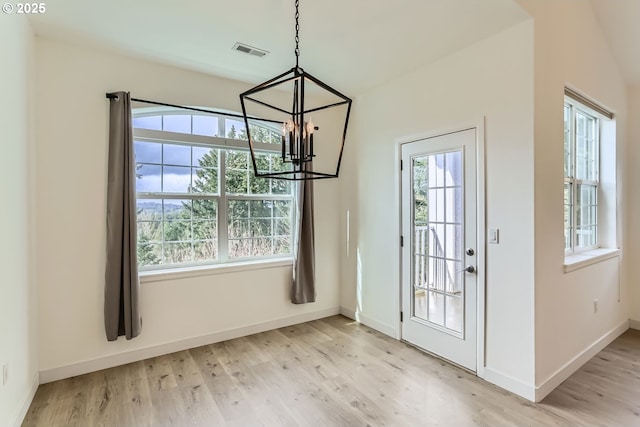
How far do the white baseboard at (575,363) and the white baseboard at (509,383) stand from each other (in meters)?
0.04

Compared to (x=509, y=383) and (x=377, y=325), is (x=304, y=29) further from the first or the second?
(x=509, y=383)

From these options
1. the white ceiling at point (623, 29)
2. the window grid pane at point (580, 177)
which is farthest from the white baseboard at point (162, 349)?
the white ceiling at point (623, 29)

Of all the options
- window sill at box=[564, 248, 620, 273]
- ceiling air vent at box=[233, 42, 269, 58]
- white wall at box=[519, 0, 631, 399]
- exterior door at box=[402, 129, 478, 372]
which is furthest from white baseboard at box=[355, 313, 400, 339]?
ceiling air vent at box=[233, 42, 269, 58]

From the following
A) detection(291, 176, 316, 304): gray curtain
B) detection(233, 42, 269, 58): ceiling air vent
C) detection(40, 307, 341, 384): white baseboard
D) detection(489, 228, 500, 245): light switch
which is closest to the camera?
detection(489, 228, 500, 245): light switch

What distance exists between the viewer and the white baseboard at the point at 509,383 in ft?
7.75

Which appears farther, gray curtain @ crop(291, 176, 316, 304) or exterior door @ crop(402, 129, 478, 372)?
gray curtain @ crop(291, 176, 316, 304)

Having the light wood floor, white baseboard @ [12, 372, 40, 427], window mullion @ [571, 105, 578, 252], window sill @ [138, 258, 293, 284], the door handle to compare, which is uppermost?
window mullion @ [571, 105, 578, 252]

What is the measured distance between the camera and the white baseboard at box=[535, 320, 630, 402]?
7.88ft

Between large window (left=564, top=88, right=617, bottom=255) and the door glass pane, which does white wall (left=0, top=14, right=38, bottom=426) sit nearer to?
the door glass pane

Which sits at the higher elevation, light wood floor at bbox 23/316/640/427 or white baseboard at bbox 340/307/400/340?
white baseboard at bbox 340/307/400/340

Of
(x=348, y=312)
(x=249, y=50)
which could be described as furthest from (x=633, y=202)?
(x=249, y=50)

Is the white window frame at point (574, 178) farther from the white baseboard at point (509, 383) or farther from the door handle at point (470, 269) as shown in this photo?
the white baseboard at point (509, 383)

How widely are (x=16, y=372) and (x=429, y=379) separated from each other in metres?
2.97

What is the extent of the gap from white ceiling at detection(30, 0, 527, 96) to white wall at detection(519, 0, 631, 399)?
0.46 metres
